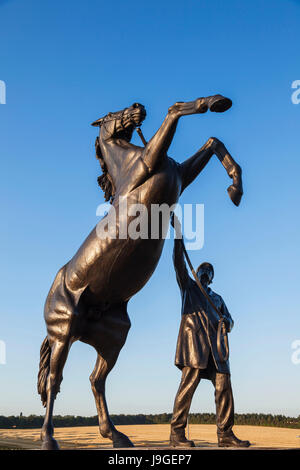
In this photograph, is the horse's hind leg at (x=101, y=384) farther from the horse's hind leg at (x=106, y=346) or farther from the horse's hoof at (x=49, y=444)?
the horse's hoof at (x=49, y=444)

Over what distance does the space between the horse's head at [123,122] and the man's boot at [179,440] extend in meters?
2.88

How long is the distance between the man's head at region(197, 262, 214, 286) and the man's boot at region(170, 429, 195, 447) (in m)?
1.62

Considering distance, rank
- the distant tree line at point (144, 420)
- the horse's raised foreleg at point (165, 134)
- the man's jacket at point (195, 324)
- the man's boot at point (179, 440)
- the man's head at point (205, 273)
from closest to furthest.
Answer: the horse's raised foreleg at point (165, 134), the man's boot at point (179, 440), the man's jacket at point (195, 324), the man's head at point (205, 273), the distant tree line at point (144, 420)

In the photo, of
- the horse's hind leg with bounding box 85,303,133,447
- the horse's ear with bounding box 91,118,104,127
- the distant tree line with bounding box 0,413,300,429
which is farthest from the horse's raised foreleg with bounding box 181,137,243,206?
the distant tree line with bounding box 0,413,300,429

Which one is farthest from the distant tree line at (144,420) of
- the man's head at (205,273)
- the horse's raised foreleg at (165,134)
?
the horse's raised foreleg at (165,134)

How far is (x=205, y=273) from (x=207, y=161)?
1415 millimetres

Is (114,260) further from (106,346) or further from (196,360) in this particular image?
(196,360)

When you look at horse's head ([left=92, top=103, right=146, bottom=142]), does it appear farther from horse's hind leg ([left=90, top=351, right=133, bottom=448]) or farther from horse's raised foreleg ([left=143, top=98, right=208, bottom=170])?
horse's hind leg ([left=90, top=351, right=133, bottom=448])

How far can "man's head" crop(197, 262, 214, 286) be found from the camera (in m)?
6.12

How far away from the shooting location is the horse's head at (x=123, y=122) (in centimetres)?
513

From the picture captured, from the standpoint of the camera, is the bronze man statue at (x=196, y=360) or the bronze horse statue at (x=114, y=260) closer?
the bronze horse statue at (x=114, y=260)

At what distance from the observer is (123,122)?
5.20 m
